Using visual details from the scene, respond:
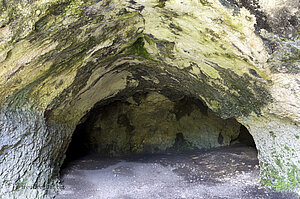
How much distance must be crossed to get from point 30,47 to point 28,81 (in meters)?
0.70

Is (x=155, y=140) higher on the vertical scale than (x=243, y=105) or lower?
lower

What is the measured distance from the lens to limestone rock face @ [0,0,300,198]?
8.86 ft

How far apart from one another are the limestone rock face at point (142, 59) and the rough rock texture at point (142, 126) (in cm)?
366

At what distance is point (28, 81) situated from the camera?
11.5 feet

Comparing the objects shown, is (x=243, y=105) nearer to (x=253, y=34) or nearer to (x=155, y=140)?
(x=253, y=34)

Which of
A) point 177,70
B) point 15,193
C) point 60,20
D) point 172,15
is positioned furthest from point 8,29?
point 177,70

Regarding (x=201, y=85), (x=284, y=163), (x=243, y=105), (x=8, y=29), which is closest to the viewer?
(x=8, y=29)

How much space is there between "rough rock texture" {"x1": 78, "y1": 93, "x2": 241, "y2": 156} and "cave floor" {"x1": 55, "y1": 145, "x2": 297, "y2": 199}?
8.16 feet

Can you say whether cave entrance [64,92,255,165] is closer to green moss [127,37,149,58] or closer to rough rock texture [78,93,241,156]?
rough rock texture [78,93,241,156]

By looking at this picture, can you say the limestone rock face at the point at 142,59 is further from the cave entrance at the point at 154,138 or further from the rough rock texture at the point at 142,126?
the rough rock texture at the point at 142,126

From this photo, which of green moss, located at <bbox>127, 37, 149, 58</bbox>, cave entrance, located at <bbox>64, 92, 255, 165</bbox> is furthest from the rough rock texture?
green moss, located at <bbox>127, 37, 149, 58</bbox>

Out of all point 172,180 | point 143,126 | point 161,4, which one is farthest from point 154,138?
point 161,4

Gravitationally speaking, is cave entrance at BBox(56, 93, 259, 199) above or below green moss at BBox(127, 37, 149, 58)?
below

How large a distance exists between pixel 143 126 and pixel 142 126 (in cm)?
4
